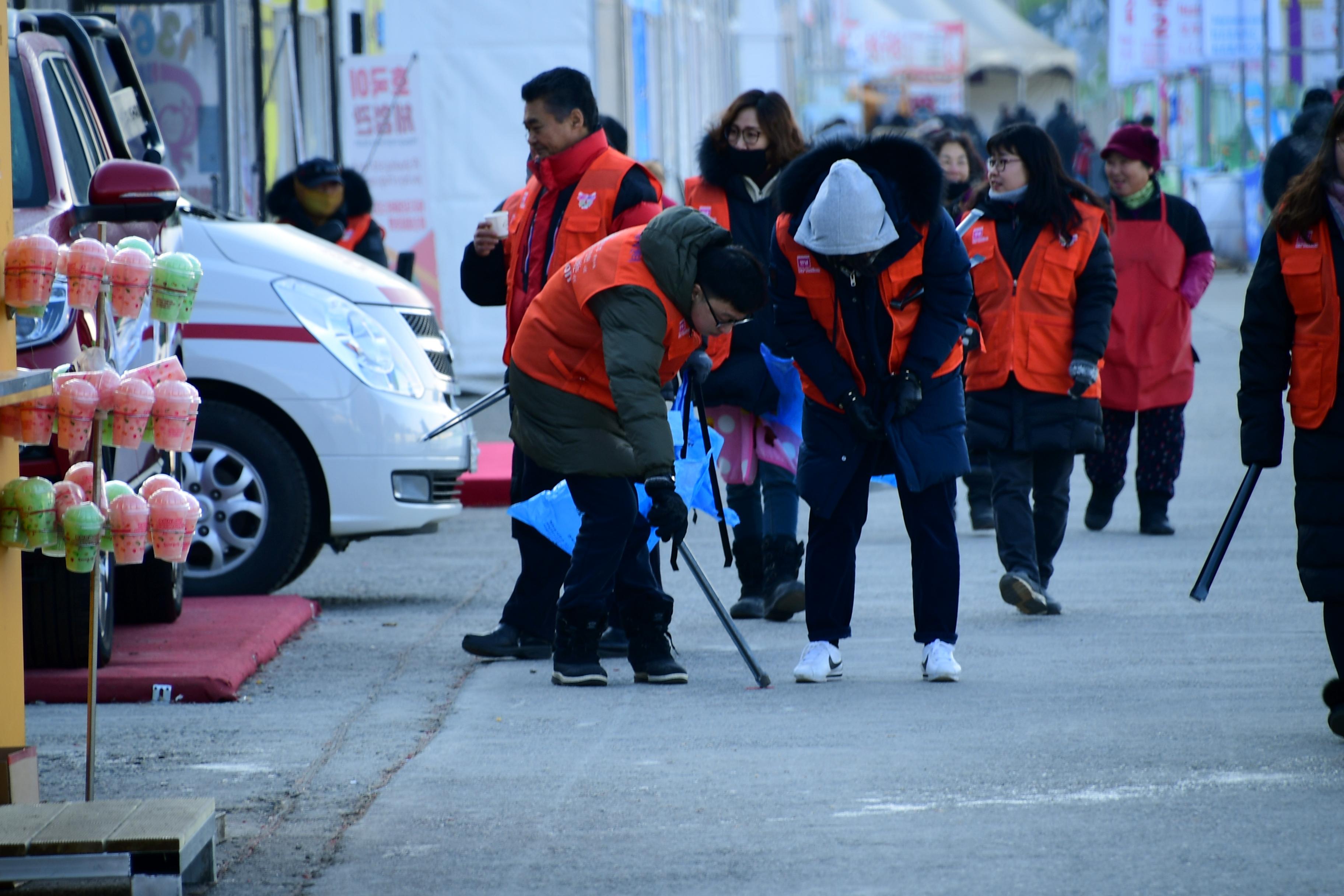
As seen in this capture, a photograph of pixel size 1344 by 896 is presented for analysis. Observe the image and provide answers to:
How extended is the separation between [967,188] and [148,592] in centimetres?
566

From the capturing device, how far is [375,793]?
5.27m

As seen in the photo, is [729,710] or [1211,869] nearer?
[1211,869]

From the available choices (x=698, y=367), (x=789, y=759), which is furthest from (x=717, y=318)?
(x=789, y=759)

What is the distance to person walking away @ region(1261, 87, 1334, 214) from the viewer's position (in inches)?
767

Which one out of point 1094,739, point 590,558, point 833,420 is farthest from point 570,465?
point 1094,739

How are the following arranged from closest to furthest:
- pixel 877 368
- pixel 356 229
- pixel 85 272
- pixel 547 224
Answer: pixel 85 272
pixel 877 368
pixel 547 224
pixel 356 229

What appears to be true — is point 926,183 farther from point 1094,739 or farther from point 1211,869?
point 1211,869

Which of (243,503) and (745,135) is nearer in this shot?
(745,135)

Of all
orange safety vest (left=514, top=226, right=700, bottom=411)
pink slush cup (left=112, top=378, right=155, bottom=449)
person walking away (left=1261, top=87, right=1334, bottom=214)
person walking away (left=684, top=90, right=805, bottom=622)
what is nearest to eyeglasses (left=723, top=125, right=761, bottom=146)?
Answer: person walking away (left=684, top=90, right=805, bottom=622)

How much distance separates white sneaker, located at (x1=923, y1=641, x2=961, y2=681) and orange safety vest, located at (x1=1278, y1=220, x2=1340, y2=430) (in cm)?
151

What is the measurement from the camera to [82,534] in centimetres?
458

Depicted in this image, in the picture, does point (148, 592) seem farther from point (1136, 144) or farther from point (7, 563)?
point (1136, 144)

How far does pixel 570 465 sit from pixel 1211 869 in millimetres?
2657

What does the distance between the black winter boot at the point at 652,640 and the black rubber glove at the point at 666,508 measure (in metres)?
0.74
